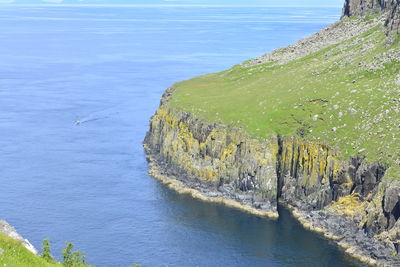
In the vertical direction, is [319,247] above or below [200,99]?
below

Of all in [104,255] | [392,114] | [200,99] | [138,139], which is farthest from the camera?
[138,139]

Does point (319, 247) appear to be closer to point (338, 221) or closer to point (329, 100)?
point (338, 221)

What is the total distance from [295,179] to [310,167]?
432 cm

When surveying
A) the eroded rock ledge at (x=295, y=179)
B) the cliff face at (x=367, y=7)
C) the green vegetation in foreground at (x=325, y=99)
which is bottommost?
the eroded rock ledge at (x=295, y=179)

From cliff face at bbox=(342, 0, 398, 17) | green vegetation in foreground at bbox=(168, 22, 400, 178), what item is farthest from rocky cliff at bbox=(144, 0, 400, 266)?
cliff face at bbox=(342, 0, 398, 17)

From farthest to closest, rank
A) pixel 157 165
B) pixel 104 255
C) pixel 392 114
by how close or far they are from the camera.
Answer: pixel 157 165 < pixel 392 114 < pixel 104 255

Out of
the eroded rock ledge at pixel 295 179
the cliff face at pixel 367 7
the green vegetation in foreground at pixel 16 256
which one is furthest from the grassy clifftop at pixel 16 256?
the cliff face at pixel 367 7

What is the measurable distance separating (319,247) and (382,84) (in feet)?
143

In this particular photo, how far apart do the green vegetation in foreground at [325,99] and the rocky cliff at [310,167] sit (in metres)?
0.47

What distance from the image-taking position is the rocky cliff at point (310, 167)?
3994 inches

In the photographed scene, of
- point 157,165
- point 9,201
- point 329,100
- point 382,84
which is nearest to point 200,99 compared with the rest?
point 157,165

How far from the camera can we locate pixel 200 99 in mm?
151250

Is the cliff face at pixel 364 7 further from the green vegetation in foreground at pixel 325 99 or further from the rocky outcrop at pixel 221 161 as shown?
the rocky outcrop at pixel 221 161

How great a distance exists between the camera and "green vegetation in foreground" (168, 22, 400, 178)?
115750 millimetres
